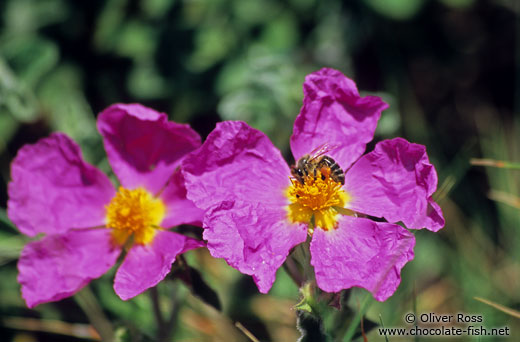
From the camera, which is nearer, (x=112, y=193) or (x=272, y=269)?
(x=272, y=269)

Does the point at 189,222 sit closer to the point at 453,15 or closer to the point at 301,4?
the point at 301,4

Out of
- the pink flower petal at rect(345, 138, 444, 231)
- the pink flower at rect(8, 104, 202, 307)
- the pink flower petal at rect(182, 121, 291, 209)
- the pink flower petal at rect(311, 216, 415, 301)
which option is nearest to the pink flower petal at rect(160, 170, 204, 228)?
the pink flower at rect(8, 104, 202, 307)

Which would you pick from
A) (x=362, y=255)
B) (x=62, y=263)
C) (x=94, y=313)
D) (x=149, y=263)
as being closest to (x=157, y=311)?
(x=149, y=263)

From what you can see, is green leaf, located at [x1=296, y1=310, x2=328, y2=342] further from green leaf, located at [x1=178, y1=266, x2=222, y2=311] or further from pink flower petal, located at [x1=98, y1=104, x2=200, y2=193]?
pink flower petal, located at [x1=98, y1=104, x2=200, y2=193]

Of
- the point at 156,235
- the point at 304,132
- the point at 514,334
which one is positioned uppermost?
the point at 304,132

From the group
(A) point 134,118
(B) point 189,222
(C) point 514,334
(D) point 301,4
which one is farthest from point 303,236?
(D) point 301,4

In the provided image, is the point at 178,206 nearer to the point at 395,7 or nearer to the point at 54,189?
the point at 54,189

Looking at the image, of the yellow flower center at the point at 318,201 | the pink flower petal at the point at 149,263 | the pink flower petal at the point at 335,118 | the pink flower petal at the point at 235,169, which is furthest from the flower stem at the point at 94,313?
the pink flower petal at the point at 335,118
